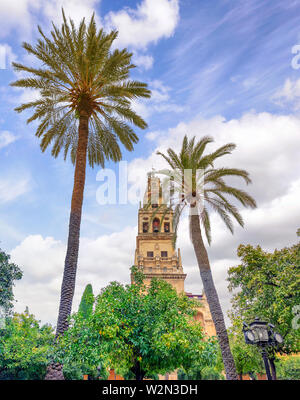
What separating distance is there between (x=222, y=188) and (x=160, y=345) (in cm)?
860

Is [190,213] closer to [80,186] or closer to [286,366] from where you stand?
[80,186]

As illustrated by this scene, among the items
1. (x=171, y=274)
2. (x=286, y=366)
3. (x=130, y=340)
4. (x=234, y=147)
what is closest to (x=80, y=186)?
(x=130, y=340)

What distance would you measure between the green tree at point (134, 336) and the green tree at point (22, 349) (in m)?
9.51

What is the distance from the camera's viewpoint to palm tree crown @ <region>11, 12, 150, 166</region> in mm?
14148

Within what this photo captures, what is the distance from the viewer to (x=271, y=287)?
736 inches

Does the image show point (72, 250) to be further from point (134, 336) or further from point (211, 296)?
point (211, 296)

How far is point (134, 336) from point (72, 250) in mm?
4396

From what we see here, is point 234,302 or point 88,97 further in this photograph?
point 234,302

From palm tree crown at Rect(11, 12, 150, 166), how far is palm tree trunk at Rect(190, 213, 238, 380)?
243 inches

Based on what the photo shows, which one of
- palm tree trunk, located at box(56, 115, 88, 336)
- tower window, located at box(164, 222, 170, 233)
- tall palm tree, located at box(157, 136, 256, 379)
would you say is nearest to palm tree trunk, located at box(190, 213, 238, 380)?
tall palm tree, located at box(157, 136, 256, 379)

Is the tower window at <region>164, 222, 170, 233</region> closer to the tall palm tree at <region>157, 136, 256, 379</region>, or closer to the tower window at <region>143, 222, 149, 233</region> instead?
the tower window at <region>143, 222, 149, 233</region>

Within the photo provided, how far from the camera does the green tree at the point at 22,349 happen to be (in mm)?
21422
